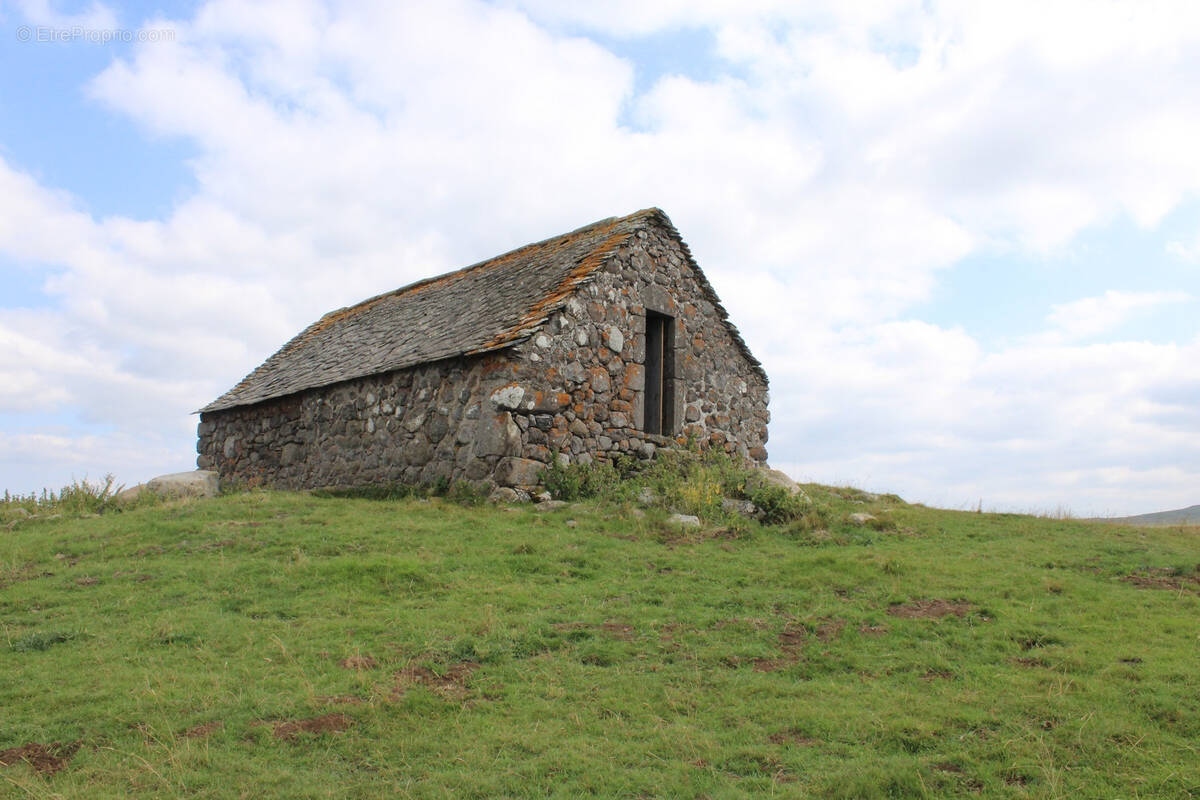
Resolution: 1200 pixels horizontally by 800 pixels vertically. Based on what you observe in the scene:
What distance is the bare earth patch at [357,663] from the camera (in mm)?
6402

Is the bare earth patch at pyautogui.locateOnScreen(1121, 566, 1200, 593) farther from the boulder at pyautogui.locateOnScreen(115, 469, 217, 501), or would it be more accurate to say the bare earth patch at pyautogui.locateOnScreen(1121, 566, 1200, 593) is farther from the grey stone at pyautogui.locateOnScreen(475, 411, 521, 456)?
the boulder at pyautogui.locateOnScreen(115, 469, 217, 501)

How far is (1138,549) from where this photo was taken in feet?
35.8

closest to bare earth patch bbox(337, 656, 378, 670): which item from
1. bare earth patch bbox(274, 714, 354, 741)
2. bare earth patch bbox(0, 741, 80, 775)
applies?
bare earth patch bbox(274, 714, 354, 741)

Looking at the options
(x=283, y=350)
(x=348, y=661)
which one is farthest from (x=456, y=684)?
(x=283, y=350)

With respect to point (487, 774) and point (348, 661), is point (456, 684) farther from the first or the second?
point (487, 774)

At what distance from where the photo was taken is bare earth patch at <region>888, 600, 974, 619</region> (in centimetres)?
773

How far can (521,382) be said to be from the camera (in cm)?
1291

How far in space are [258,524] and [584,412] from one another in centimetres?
511

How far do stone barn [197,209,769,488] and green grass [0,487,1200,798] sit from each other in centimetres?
260

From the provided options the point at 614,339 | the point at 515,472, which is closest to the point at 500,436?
the point at 515,472

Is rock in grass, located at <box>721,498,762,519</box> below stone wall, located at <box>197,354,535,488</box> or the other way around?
below

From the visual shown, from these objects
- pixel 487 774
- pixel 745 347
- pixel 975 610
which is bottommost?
pixel 487 774

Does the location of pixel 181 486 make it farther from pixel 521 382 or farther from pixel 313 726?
Answer: pixel 313 726

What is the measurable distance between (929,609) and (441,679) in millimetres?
4449
